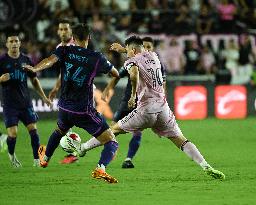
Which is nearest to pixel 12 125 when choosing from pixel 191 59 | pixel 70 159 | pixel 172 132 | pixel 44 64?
pixel 70 159

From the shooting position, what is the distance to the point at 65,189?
35.6ft

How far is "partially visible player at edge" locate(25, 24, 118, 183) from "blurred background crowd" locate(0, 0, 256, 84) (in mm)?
13678

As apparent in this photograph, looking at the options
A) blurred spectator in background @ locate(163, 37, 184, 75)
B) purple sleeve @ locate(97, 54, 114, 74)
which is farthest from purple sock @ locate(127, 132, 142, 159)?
blurred spectator in background @ locate(163, 37, 184, 75)

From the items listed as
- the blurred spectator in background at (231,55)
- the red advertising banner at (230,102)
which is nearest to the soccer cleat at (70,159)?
the red advertising banner at (230,102)

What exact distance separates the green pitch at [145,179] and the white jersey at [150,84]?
103cm

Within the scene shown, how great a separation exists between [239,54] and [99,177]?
1634 centimetres

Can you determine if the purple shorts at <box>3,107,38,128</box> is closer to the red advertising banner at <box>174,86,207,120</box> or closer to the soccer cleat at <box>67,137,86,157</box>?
the soccer cleat at <box>67,137,86,157</box>

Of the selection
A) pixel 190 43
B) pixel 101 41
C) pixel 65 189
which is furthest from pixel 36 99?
pixel 65 189

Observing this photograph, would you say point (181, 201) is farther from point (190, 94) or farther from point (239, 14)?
point (239, 14)

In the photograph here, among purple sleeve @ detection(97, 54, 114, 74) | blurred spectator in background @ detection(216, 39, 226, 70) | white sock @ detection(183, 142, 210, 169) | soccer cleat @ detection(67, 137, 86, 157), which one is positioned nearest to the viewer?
purple sleeve @ detection(97, 54, 114, 74)

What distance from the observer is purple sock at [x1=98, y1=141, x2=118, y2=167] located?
37.5ft

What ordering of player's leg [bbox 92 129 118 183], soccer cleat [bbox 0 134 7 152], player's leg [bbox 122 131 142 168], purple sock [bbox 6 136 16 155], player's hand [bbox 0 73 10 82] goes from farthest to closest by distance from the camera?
1. soccer cleat [bbox 0 134 7 152]
2. purple sock [bbox 6 136 16 155]
3. player's leg [bbox 122 131 142 168]
4. player's hand [bbox 0 73 10 82]
5. player's leg [bbox 92 129 118 183]

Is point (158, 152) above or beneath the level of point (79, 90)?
beneath

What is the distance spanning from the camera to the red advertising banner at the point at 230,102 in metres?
25.0
